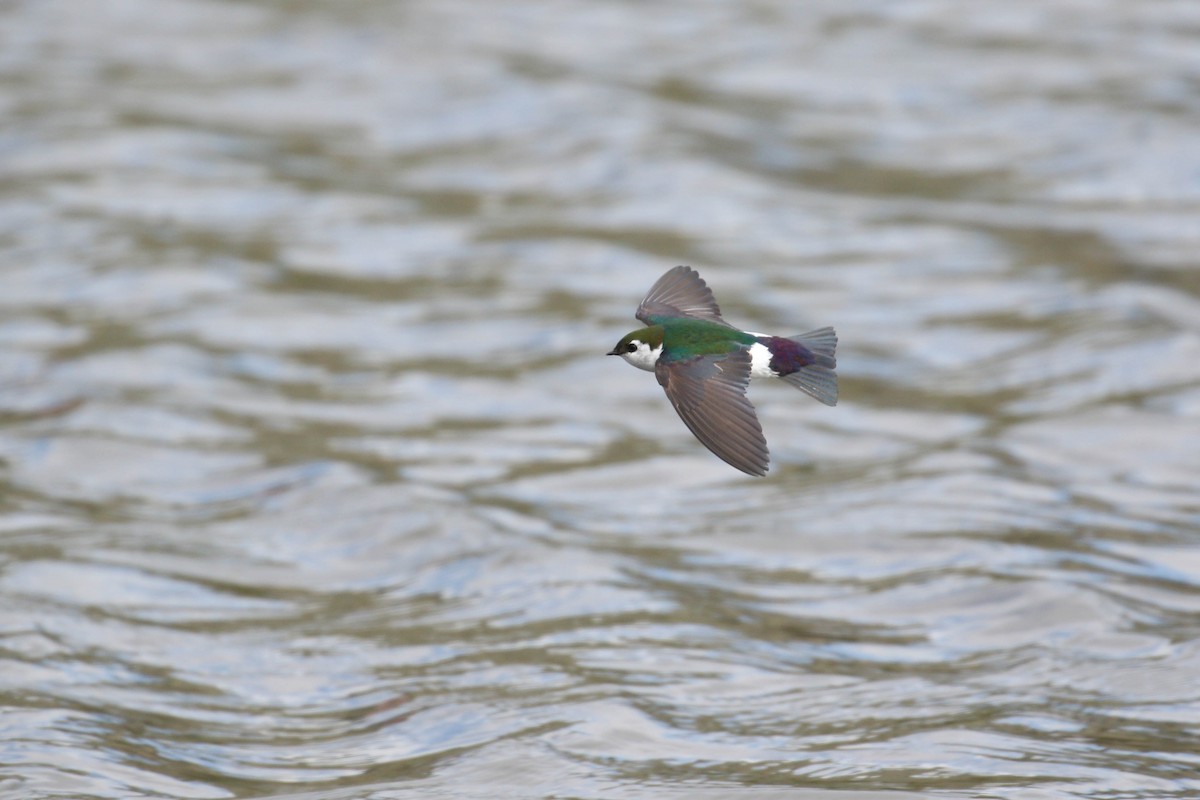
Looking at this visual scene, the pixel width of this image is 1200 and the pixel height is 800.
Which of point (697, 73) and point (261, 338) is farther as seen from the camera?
point (697, 73)

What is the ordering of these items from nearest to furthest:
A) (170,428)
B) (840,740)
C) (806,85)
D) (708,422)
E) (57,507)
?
(708,422) → (840,740) → (57,507) → (170,428) → (806,85)

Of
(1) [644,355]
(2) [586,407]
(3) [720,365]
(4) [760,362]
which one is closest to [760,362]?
(4) [760,362]

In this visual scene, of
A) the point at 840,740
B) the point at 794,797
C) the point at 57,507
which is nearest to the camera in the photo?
the point at 794,797

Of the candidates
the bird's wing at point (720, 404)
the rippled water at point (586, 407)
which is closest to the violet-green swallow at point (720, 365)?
the bird's wing at point (720, 404)

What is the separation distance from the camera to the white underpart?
13.2ft

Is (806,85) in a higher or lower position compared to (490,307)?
higher

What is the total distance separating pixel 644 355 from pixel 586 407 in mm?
3190

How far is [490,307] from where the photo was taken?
8.42 meters

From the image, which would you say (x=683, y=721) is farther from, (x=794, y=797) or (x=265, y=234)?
(x=265, y=234)

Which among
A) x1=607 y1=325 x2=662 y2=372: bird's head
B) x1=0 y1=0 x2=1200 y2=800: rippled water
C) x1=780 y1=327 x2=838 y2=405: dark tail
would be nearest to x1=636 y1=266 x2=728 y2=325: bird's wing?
x1=607 y1=325 x2=662 y2=372: bird's head

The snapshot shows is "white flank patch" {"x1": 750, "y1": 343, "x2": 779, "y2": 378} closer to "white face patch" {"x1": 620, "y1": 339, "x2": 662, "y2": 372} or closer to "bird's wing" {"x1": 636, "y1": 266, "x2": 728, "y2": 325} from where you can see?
"white face patch" {"x1": 620, "y1": 339, "x2": 662, "y2": 372}

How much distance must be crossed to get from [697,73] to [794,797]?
8.26 metres

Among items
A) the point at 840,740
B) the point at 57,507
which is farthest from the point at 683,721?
the point at 57,507

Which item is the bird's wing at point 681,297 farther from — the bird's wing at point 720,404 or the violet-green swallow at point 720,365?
the bird's wing at point 720,404
